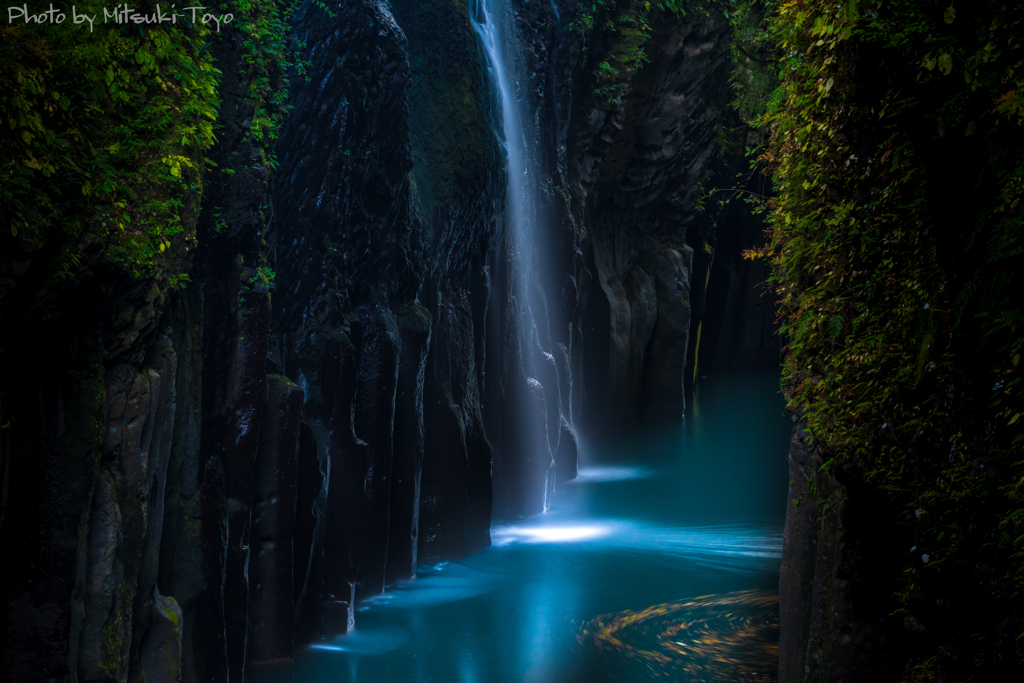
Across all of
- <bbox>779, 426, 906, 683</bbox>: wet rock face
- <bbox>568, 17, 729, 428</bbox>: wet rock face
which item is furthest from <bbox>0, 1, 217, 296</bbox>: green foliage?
<bbox>568, 17, 729, 428</bbox>: wet rock face

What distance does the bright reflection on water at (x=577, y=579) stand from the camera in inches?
362

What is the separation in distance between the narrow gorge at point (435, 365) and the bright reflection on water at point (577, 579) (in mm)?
72

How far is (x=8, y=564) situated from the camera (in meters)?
5.27

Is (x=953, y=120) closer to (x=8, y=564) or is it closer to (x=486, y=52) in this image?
(x=8, y=564)

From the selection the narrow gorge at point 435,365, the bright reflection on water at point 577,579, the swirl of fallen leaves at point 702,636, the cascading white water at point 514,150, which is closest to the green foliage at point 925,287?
the narrow gorge at point 435,365

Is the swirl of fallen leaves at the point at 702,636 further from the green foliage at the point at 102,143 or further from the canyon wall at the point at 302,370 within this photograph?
the green foliage at the point at 102,143

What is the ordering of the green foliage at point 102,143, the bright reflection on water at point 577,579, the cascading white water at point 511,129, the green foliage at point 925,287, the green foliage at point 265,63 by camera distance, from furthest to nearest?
the cascading white water at point 511,129
the bright reflection on water at point 577,579
the green foliage at point 265,63
the green foliage at point 102,143
the green foliage at point 925,287

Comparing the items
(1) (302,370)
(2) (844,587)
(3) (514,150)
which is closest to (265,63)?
(1) (302,370)

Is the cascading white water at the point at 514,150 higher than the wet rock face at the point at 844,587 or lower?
higher

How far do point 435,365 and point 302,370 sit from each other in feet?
12.0

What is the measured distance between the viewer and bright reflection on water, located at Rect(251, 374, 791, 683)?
9.19 metres

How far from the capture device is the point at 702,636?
962 cm

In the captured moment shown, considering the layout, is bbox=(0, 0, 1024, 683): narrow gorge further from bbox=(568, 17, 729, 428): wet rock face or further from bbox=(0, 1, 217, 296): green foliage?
bbox=(568, 17, 729, 428): wet rock face

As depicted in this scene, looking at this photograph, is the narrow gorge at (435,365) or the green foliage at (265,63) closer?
the narrow gorge at (435,365)
